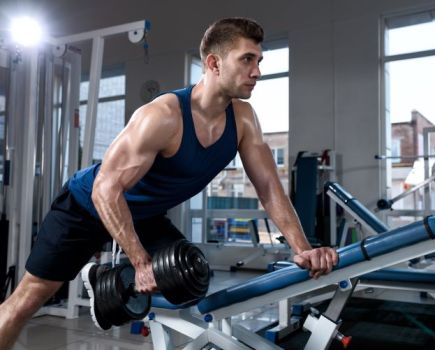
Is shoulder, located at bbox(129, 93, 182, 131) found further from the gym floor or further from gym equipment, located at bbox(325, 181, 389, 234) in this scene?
gym equipment, located at bbox(325, 181, 389, 234)

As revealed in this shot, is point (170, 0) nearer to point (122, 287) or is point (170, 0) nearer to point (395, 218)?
point (395, 218)

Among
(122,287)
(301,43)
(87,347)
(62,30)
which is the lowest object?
(87,347)

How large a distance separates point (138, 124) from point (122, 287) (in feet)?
1.64

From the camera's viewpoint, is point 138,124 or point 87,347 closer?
point 138,124

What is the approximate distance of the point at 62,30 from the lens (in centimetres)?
737

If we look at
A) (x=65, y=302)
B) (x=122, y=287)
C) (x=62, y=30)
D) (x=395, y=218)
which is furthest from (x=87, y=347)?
(x=62, y=30)

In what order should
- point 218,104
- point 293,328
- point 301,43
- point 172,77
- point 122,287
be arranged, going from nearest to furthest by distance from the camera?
1. point 122,287
2. point 218,104
3. point 293,328
4. point 301,43
5. point 172,77

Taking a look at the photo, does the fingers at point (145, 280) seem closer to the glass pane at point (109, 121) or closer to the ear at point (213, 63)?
the ear at point (213, 63)

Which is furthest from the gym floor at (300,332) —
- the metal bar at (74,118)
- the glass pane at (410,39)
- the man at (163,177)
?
the glass pane at (410,39)

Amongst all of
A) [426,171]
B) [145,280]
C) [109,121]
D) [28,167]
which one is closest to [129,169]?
[145,280]

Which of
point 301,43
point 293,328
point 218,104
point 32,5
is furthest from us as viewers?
point 32,5

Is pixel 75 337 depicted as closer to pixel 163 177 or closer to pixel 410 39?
pixel 163 177

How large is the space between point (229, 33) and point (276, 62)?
4.64 metres

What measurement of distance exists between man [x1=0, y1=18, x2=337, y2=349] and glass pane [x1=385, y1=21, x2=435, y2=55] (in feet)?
13.6
